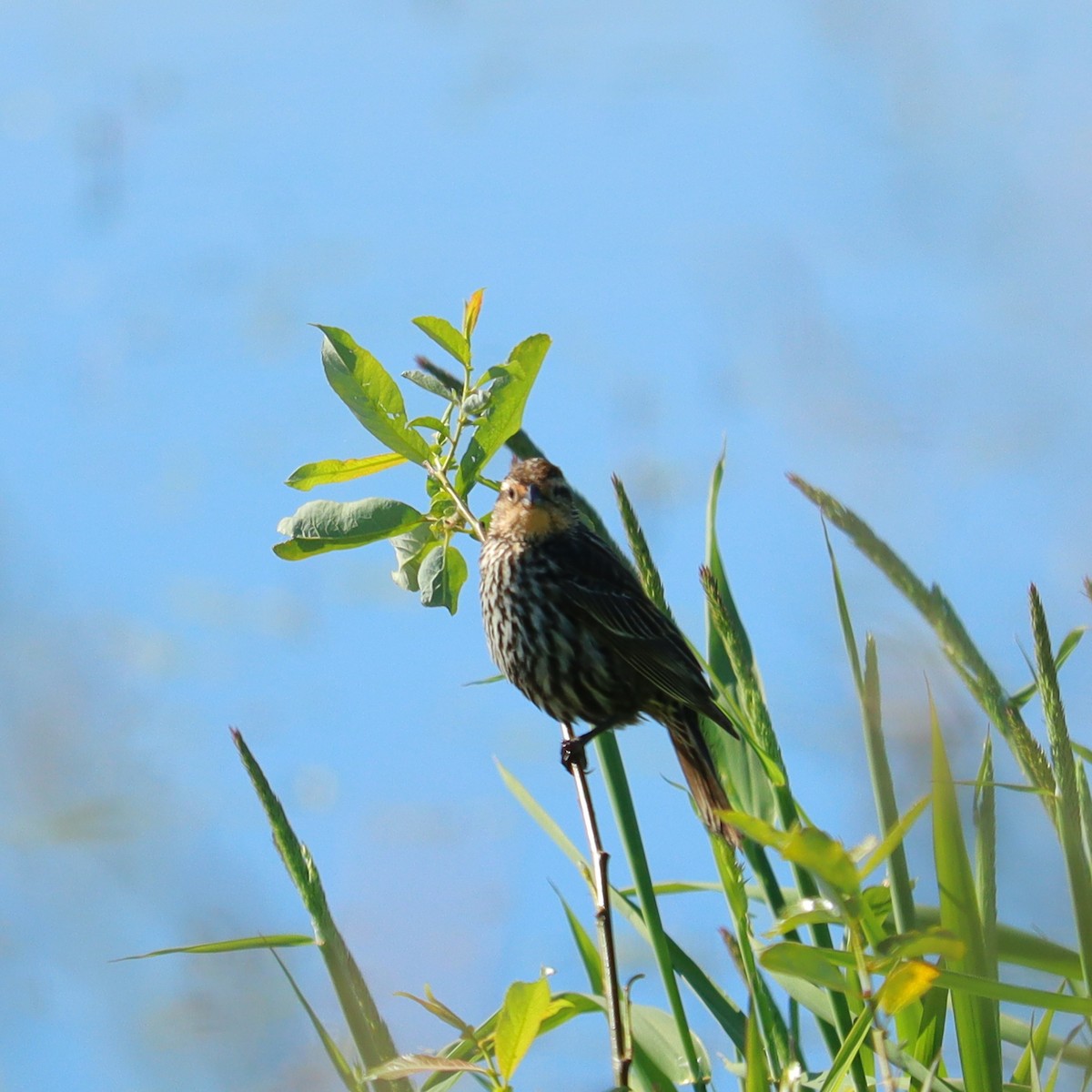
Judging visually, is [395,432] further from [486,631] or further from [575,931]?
[486,631]

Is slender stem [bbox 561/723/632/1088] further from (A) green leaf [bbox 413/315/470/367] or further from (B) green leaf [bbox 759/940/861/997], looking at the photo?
(A) green leaf [bbox 413/315/470/367]

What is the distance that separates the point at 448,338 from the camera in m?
2.10

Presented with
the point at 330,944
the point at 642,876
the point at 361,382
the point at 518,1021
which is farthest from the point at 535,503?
the point at 518,1021

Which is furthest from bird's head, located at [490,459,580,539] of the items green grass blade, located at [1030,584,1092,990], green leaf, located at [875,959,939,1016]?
green leaf, located at [875,959,939,1016]

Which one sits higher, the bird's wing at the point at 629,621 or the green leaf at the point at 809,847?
the bird's wing at the point at 629,621

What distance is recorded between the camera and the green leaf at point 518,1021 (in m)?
1.17

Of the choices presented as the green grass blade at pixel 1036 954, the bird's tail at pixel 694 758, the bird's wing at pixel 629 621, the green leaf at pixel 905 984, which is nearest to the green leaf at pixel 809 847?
the green leaf at pixel 905 984

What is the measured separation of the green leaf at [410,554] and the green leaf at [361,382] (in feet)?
0.69

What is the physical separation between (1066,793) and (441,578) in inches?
37.0

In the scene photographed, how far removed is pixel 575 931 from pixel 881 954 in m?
1.25

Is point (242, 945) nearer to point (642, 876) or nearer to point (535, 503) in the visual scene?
point (642, 876)

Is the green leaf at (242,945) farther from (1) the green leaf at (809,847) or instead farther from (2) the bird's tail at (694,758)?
(2) the bird's tail at (694,758)

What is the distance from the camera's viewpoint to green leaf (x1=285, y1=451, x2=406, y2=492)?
218 centimetres

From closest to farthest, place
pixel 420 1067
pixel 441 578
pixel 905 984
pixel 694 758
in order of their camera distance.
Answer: pixel 905 984
pixel 420 1067
pixel 441 578
pixel 694 758
